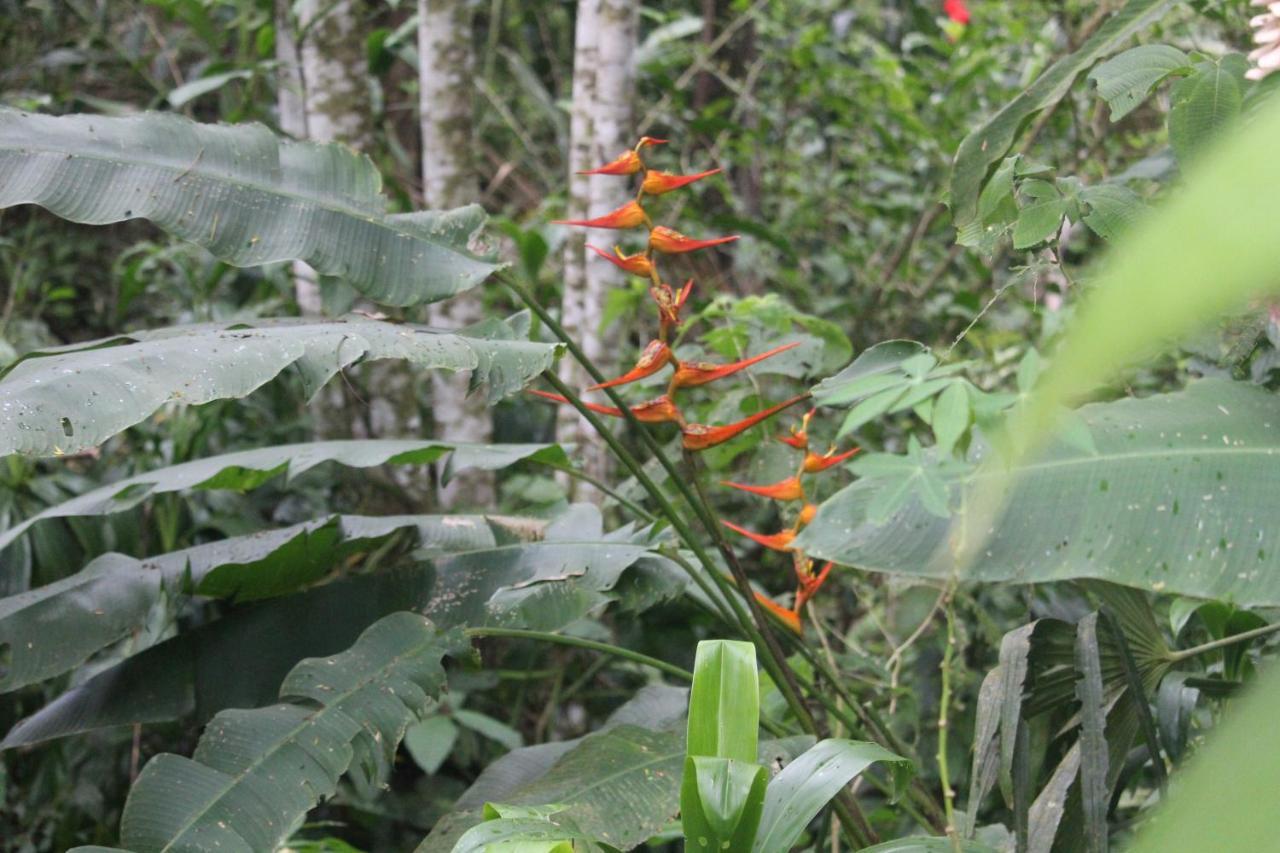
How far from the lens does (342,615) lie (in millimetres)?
1712

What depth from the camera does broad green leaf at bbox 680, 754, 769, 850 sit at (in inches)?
40.5

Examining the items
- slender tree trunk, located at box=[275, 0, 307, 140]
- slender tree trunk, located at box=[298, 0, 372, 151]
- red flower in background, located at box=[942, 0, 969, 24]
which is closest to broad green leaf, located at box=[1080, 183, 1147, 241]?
slender tree trunk, located at box=[298, 0, 372, 151]

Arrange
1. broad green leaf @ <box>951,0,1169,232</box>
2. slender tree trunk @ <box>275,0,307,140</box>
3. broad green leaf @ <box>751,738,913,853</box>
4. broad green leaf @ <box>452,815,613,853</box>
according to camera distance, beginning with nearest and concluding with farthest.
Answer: broad green leaf @ <box>452,815,613,853</box> → broad green leaf @ <box>751,738,913,853</box> → broad green leaf @ <box>951,0,1169,232</box> → slender tree trunk @ <box>275,0,307,140</box>

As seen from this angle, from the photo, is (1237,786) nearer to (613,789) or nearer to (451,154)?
(613,789)

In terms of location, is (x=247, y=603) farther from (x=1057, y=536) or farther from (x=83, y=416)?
(x=1057, y=536)

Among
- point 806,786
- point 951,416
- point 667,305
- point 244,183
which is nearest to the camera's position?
point 951,416

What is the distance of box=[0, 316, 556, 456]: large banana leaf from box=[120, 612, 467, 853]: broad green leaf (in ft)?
1.23

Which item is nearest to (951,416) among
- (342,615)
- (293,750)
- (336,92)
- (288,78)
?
(293,750)

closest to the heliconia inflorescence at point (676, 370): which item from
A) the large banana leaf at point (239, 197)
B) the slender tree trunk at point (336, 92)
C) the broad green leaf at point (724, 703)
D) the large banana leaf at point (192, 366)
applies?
the large banana leaf at point (192, 366)

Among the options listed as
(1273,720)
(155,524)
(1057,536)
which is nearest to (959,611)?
(1057,536)

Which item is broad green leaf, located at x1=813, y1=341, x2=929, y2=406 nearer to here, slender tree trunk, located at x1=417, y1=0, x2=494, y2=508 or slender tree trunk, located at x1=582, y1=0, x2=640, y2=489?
slender tree trunk, located at x1=582, y1=0, x2=640, y2=489

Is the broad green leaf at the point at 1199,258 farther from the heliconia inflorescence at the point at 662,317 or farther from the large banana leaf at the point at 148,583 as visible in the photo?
the large banana leaf at the point at 148,583

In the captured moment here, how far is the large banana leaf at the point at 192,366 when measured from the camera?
121 cm

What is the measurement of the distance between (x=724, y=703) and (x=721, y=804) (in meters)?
0.13
